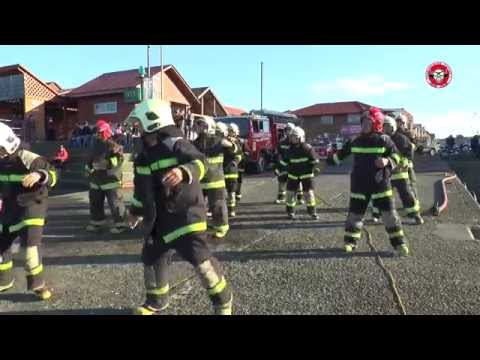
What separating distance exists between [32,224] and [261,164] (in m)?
14.7

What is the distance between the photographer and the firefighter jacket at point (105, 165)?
290 inches

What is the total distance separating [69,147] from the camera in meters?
17.9

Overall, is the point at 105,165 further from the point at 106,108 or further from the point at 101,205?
the point at 106,108

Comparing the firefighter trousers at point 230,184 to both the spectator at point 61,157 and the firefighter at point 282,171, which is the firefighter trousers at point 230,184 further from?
the spectator at point 61,157

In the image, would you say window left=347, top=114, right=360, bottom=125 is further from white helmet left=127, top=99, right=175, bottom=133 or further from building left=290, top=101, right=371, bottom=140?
white helmet left=127, top=99, right=175, bottom=133

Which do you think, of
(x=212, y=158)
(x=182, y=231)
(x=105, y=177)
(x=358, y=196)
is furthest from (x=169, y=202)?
(x=105, y=177)

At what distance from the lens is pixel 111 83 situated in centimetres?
2544

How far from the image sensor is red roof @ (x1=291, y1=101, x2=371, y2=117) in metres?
57.9

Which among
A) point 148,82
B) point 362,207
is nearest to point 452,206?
point 362,207

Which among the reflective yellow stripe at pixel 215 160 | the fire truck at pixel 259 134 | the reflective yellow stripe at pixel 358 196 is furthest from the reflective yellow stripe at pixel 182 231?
the fire truck at pixel 259 134

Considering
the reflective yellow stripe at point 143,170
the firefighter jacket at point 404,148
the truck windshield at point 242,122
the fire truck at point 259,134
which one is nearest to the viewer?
the reflective yellow stripe at point 143,170

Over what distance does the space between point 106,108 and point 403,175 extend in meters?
20.5

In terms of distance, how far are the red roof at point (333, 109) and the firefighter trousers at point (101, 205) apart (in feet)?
175
